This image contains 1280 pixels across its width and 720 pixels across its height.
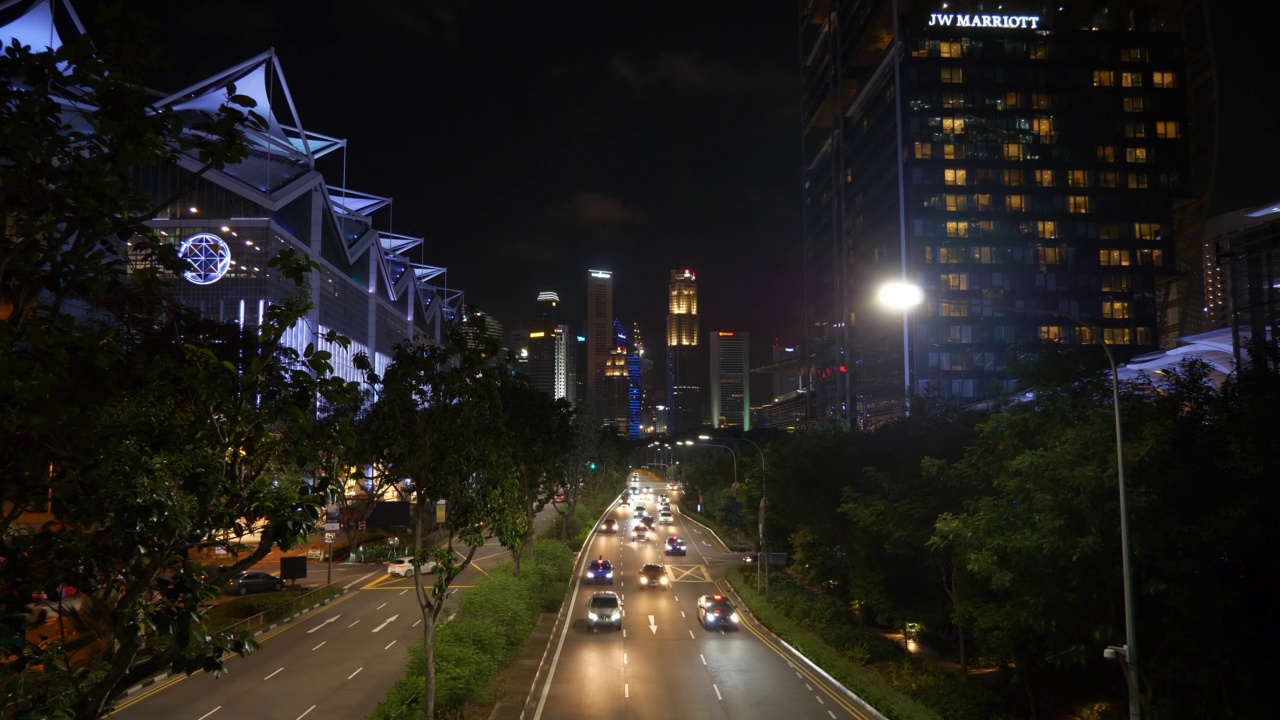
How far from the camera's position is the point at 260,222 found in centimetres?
7800

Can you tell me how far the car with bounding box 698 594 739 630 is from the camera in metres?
34.6

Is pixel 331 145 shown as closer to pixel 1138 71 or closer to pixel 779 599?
pixel 779 599

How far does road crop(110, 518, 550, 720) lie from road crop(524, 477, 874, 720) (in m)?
5.00

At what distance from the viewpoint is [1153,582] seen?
15.8m

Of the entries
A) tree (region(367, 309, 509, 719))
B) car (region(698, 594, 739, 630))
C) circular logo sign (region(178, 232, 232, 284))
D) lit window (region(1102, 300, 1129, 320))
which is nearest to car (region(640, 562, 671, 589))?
car (region(698, 594, 739, 630))

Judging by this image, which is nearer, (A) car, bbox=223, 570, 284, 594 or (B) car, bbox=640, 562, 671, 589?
(A) car, bbox=223, 570, 284, 594

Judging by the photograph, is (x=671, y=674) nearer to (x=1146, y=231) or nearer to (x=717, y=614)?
(x=717, y=614)

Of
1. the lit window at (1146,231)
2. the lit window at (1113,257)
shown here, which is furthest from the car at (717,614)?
the lit window at (1146,231)

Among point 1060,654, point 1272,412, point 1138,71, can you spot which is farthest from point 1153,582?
point 1138,71

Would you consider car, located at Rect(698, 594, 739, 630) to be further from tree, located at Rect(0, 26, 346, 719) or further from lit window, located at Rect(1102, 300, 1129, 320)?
lit window, located at Rect(1102, 300, 1129, 320)

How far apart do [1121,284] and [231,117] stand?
381 feet

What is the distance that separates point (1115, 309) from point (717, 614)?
90.3 metres

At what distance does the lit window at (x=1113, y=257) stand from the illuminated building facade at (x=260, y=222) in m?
89.0

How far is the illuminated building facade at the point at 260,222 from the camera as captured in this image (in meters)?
72.8
